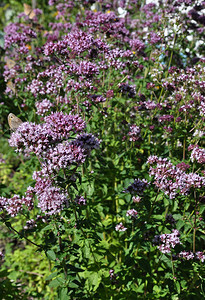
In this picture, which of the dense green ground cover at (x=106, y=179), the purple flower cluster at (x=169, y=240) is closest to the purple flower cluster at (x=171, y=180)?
the dense green ground cover at (x=106, y=179)

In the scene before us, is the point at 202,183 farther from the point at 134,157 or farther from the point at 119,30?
the point at 119,30

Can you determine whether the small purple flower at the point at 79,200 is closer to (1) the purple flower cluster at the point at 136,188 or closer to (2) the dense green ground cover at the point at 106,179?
(2) the dense green ground cover at the point at 106,179

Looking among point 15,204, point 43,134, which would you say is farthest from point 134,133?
point 15,204

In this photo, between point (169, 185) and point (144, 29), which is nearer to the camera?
point (169, 185)

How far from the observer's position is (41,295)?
4.13m

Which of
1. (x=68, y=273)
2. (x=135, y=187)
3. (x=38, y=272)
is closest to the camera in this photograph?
(x=68, y=273)

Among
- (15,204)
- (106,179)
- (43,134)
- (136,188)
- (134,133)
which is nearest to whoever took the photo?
(43,134)

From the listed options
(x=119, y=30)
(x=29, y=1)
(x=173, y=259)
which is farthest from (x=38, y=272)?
(x=29, y=1)

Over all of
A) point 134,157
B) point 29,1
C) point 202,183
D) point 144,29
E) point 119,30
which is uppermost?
point 29,1

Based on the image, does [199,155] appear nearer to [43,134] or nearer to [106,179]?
[106,179]

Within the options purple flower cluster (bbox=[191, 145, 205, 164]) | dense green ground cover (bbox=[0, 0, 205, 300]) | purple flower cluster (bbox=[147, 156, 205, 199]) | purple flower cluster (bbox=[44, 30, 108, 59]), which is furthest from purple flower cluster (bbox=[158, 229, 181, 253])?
purple flower cluster (bbox=[44, 30, 108, 59])

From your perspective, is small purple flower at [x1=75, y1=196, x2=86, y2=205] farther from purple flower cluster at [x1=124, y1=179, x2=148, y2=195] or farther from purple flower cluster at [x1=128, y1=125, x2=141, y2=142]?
purple flower cluster at [x1=128, y1=125, x2=141, y2=142]

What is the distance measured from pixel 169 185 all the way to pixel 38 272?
2.94 meters

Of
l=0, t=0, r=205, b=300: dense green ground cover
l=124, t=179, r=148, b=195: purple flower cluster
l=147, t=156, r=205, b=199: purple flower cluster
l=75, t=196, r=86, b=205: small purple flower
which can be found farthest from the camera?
l=124, t=179, r=148, b=195: purple flower cluster
